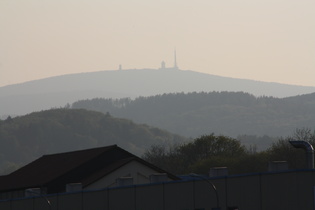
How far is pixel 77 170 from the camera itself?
99.6 m

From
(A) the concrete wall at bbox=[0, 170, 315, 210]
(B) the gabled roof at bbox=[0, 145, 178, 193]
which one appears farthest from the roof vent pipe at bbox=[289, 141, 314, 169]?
(B) the gabled roof at bbox=[0, 145, 178, 193]

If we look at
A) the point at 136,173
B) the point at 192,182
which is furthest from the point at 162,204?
the point at 136,173

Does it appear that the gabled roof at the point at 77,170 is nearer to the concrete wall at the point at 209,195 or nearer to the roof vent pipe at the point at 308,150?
the concrete wall at the point at 209,195

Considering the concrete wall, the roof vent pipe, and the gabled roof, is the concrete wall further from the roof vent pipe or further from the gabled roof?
the gabled roof

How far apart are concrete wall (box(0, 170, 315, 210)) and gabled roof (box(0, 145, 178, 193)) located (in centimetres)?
1466

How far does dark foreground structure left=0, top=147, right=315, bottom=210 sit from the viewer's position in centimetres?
6462

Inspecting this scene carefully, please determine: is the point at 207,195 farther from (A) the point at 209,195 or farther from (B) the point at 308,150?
(B) the point at 308,150

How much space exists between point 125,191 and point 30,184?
84.5 feet

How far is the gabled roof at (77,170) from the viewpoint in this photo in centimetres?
9738

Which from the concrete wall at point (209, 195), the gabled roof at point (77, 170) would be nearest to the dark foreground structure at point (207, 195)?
the concrete wall at point (209, 195)

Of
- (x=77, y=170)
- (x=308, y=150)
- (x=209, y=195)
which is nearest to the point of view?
(x=209, y=195)

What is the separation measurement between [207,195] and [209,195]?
11.3 inches

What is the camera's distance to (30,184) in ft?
327

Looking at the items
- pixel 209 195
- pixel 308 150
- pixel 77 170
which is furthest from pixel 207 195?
pixel 77 170
